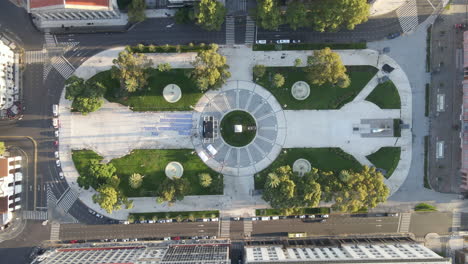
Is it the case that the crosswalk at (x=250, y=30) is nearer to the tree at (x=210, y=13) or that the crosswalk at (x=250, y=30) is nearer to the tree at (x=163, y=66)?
the tree at (x=210, y=13)

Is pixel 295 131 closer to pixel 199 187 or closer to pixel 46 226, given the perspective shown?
pixel 199 187

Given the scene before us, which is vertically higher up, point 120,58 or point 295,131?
point 120,58

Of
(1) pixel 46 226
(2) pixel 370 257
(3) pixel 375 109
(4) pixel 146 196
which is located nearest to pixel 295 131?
(3) pixel 375 109

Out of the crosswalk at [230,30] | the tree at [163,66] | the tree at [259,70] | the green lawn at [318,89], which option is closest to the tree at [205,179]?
the green lawn at [318,89]

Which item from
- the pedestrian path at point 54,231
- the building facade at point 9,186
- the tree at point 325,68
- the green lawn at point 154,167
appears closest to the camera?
the tree at point 325,68

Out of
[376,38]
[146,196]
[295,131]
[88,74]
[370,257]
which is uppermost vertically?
[376,38]

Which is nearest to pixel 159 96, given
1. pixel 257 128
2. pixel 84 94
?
pixel 84 94
